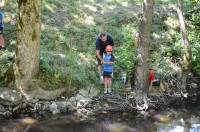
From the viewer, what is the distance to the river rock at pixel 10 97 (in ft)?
40.0

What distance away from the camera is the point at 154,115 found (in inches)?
507

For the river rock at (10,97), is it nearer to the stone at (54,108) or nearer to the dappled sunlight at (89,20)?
the stone at (54,108)

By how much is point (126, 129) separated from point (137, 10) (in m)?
7.70

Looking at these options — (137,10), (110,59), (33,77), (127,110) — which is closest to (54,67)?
(33,77)

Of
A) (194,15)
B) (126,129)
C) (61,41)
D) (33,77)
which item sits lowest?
(126,129)

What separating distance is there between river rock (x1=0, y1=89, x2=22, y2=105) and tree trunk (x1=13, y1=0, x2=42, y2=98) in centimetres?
21

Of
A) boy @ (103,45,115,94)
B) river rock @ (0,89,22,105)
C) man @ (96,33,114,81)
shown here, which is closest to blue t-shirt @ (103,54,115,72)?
boy @ (103,45,115,94)

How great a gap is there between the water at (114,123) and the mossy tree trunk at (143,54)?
81cm

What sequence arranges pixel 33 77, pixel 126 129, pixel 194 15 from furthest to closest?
pixel 194 15
pixel 33 77
pixel 126 129

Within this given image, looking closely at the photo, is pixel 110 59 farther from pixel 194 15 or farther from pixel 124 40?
pixel 194 15

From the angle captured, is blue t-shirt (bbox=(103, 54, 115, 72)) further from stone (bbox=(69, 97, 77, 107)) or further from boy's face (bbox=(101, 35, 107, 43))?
stone (bbox=(69, 97, 77, 107))

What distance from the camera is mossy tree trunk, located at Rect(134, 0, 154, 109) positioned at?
12953 mm

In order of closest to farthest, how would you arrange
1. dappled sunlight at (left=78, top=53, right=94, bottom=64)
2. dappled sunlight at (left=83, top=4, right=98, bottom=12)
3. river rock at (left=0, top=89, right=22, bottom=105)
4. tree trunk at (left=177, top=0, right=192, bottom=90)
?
river rock at (left=0, top=89, right=22, bottom=105)
dappled sunlight at (left=78, top=53, right=94, bottom=64)
tree trunk at (left=177, top=0, right=192, bottom=90)
dappled sunlight at (left=83, top=4, right=98, bottom=12)

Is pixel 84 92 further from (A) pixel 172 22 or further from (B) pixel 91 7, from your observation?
(A) pixel 172 22
